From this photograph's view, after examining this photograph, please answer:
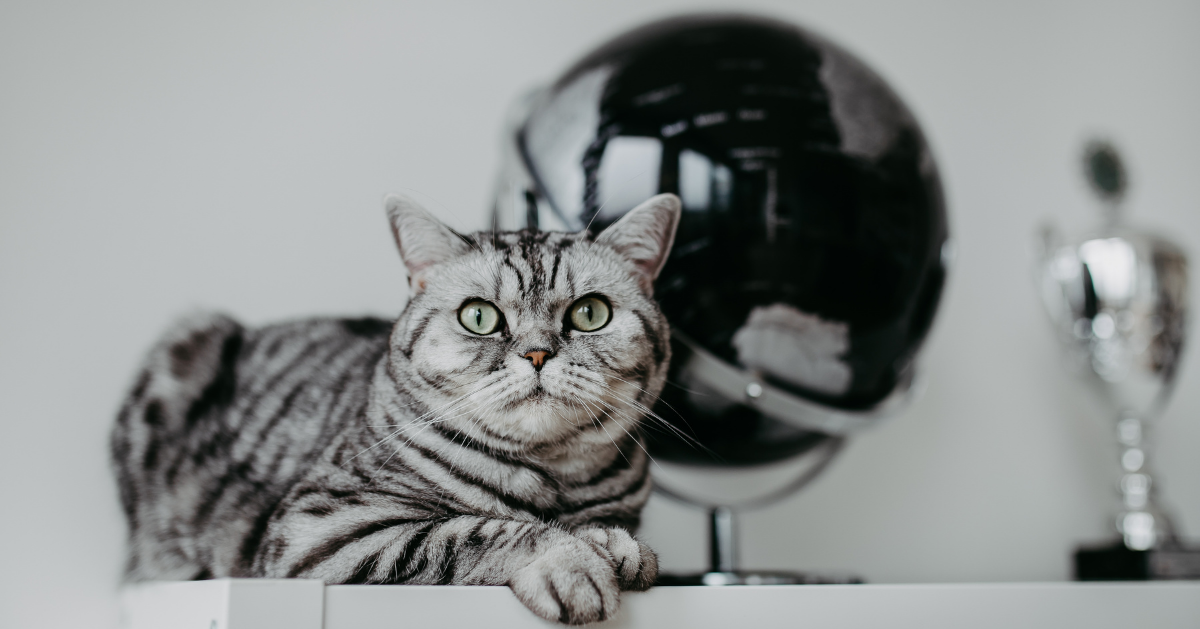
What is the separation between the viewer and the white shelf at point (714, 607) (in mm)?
535

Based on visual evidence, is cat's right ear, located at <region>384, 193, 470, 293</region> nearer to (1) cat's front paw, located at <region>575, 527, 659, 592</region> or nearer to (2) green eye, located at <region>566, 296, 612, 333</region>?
(2) green eye, located at <region>566, 296, 612, 333</region>

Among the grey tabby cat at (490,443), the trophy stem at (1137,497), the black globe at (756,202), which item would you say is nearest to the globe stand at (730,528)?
the black globe at (756,202)

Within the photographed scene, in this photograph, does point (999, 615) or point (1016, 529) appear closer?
point (999, 615)

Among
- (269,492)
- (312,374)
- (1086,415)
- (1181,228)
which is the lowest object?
(1086,415)

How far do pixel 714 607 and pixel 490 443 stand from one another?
0.23m

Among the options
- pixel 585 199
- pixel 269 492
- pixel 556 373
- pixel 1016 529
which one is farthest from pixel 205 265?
pixel 1016 529

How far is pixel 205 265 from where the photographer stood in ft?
3.69

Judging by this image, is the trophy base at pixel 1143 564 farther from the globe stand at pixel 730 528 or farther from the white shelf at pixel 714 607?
the globe stand at pixel 730 528

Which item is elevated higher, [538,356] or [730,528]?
[538,356]

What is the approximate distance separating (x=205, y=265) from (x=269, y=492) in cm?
42

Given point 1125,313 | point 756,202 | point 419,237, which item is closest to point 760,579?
point 756,202

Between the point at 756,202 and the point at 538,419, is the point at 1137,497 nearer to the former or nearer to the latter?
the point at 756,202

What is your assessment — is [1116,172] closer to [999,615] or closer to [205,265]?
[999,615]

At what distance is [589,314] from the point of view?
72cm
